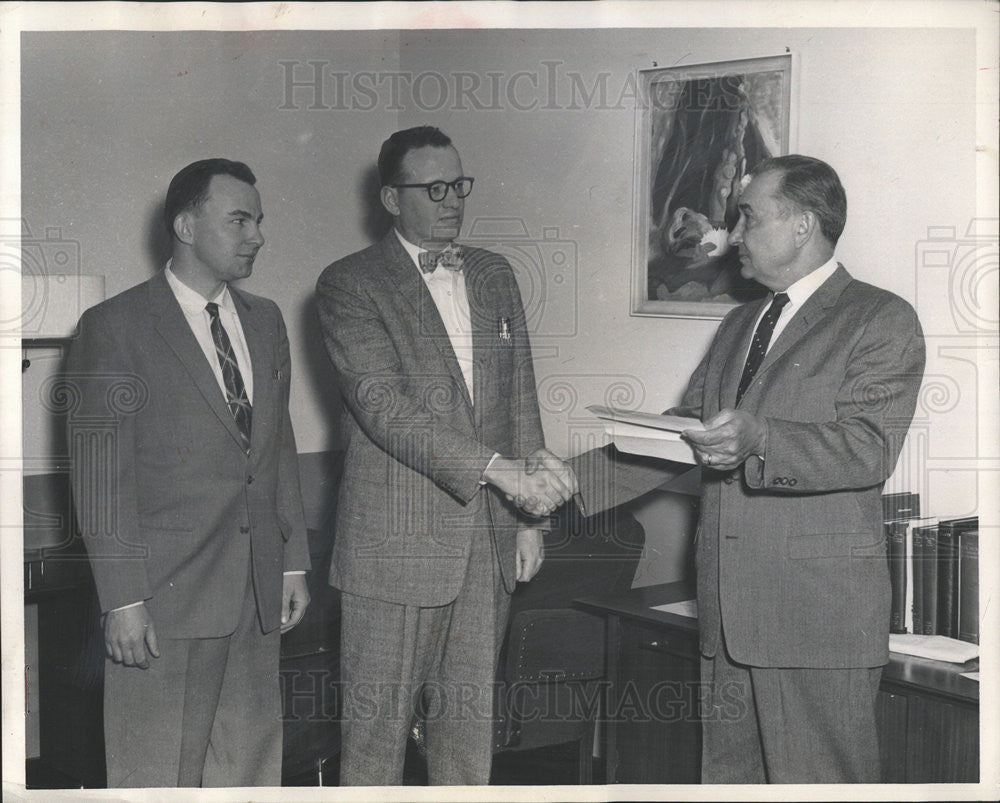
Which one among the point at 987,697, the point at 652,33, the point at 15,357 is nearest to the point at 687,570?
the point at 987,697

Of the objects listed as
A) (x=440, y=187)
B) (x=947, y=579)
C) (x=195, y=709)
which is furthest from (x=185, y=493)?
(x=947, y=579)

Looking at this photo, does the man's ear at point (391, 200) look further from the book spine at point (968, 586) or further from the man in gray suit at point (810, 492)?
the book spine at point (968, 586)

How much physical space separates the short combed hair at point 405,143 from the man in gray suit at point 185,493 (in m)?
0.39

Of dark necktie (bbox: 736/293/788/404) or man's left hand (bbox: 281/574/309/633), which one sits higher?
dark necktie (bbox: 736/293/788/404)

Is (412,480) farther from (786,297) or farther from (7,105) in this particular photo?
(7,105)

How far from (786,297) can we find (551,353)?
665 mm

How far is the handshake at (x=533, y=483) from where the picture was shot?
2715 mm

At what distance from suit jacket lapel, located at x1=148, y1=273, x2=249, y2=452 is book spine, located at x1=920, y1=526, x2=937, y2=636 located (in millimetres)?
1841

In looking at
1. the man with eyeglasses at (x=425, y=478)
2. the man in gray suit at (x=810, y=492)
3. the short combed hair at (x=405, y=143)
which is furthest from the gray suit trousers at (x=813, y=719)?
the short combed hair at (x=405, y=143)

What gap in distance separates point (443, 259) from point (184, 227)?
69cm

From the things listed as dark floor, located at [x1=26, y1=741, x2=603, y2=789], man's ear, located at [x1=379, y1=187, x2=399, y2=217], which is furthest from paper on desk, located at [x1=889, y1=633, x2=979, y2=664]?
man's ear, located at [x1=379, y1=187, x2=399, y2=217]

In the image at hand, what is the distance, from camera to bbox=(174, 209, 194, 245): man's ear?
9.00 ft

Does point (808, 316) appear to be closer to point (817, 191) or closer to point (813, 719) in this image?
point (817, 191)

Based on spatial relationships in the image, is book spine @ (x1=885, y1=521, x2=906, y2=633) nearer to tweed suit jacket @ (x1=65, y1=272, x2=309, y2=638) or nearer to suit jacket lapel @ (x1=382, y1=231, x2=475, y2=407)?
suit jacket lapel @ (x1=382, y1=231, x2=475, y2=407)
